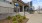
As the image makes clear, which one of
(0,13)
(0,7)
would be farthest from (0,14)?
(0,7)

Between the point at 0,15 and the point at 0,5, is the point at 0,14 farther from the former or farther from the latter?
the point at 0,5

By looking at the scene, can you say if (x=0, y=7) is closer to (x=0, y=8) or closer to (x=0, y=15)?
(x=0, y=8)

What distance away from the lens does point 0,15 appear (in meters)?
12.4

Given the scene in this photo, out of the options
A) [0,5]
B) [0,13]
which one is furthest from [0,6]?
[0,13]

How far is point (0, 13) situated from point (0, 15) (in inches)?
9.3

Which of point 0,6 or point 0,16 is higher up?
point 0,6

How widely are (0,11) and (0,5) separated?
0.75 meters

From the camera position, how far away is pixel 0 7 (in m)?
12.8

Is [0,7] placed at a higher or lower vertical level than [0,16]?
higher

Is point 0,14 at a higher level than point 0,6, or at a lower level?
lower

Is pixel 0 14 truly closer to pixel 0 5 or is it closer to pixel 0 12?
pixel 0 12

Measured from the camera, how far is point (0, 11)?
12711 mm

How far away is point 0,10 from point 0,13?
1.75ft

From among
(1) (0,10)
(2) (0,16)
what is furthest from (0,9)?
(2) (0,16)
